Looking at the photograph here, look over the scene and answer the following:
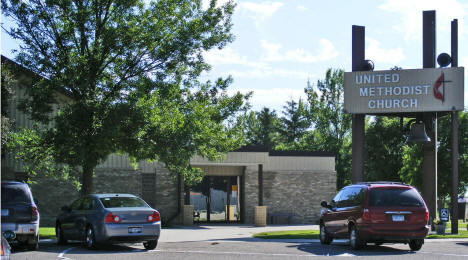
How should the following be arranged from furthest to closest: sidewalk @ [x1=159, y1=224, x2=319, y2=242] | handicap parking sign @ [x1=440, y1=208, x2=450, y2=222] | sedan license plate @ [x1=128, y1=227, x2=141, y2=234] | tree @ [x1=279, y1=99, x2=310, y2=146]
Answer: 1. tree @ [x1=279, y1=99, x2=310, y2=146]
2. handicap parking sign @ [x1=440, y1=208, x2=450, y2=222]
3. sidewalk @ [x1=159, y1=224, x2=319, y2=242]
4. sedan license plate @ [x1=128, y1=227, x2=141, y2=234]

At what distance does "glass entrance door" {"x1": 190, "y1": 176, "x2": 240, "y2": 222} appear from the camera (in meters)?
36.4

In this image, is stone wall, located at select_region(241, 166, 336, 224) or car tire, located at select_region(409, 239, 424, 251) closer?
car tire, located at select_region(409, 239, 424, 251)

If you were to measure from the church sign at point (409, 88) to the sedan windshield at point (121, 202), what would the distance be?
997cm

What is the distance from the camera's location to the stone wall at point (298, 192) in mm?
36688

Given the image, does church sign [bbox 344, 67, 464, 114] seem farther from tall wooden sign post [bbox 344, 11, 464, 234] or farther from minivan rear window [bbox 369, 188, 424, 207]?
minivan rear window [bbox 369, 188, 424, 207]

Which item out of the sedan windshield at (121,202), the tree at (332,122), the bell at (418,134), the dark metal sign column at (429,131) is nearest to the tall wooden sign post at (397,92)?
the dark metal sign column at (429,131)

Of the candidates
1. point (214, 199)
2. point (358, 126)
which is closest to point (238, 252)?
point (358, 126)

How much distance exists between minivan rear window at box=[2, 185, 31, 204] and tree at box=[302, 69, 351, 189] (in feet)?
142

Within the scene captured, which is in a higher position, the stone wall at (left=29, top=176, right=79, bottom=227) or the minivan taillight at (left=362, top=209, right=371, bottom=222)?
the minivan taillight at (left=362, top=209, right=371, bottom=222)

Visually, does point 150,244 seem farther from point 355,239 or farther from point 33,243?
point 355,239

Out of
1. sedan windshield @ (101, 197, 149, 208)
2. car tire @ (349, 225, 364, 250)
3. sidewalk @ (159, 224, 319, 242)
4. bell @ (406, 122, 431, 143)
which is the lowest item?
sidewalk @ (159, 224, 319, 242)

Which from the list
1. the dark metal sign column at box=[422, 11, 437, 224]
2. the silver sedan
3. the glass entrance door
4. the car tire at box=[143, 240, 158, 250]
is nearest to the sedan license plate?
the silver sedan

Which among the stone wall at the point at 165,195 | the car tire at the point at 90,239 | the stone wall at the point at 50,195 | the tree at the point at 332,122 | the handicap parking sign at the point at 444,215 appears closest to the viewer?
the car tire at the point at 90,239

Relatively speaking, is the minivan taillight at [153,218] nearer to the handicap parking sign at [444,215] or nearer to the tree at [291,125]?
the handicap parking sign at [444,215]
